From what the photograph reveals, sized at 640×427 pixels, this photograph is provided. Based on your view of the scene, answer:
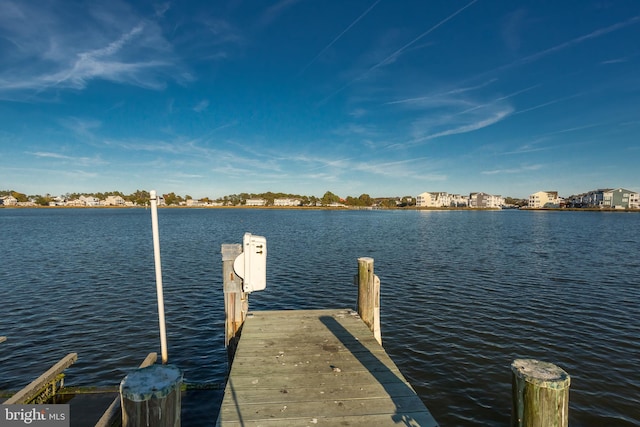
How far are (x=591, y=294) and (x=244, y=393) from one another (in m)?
19.8

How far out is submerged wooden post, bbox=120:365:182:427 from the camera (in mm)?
3301

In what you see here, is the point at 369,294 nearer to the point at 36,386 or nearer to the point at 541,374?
the point at 541,374

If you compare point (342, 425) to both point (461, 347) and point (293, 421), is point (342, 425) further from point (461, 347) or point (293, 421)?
point (461, 347)

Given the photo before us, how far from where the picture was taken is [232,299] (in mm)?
8602

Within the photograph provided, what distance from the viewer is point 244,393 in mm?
5570

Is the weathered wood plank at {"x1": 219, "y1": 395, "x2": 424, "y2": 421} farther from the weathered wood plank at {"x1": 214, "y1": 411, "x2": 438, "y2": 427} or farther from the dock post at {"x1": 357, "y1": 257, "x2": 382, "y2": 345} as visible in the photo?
the dock post at {"x1": 357, "y1": 257, "x2": 382, "y2": 345}

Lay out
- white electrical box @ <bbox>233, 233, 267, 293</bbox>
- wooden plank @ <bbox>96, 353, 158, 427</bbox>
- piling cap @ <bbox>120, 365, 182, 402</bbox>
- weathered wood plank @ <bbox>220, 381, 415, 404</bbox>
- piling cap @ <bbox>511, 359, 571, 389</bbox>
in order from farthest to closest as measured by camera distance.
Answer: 1. white electrical box @ <bbox>233, 233, 267, 293</bbox>
2. weathered wood plank @ <bbox>220, 381, 415, 404</bbox>
3. wooden plank @ <bbox>96, 353, 158, 427</bbox>
4. piling cap @ <bbox>511, 359, 571, 389</bbox>
5. piling cap @ <bbox>120, 365, 182, 402</bbox>

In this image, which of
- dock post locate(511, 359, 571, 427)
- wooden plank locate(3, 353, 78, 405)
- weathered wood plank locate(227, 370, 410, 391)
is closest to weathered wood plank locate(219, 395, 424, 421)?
weathered wood plank locate(227, 370, 410, 391)

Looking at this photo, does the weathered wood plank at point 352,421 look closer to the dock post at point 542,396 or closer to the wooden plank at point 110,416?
the dock post at point 542,396

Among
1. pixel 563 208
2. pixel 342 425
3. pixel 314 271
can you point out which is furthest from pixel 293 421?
pixel 563 208

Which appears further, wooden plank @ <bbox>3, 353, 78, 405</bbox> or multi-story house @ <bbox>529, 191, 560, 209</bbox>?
multi-story house @ <bbox>529, 191, 560, 209</bbox>

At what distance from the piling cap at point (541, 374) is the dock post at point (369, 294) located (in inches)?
201

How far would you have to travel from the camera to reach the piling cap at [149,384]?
3.30 metres

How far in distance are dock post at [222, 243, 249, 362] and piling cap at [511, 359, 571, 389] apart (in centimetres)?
626
